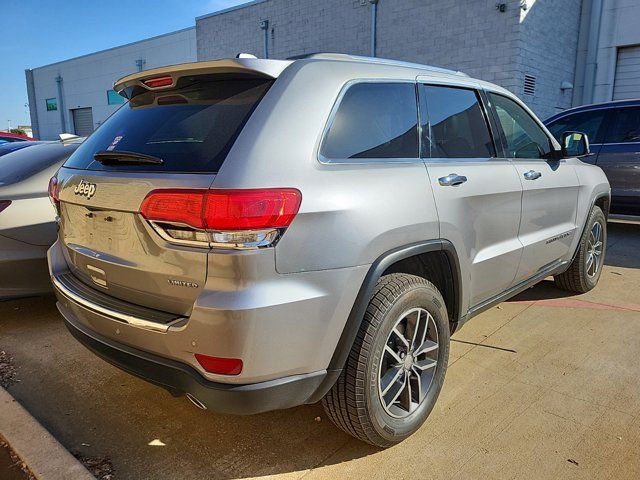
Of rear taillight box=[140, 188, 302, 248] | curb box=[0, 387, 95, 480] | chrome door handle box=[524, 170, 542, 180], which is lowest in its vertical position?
curb box=[0, 387, 95, 480]

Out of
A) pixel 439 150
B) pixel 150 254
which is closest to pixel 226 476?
pixel 150 254

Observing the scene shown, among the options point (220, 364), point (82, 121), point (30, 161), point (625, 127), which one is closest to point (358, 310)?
point (220, 364)

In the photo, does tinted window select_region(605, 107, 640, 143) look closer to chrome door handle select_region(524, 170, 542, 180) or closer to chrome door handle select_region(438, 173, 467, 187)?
chrome door handle select_region(524, 170, 542, 180)

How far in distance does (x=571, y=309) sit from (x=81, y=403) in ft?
12.5

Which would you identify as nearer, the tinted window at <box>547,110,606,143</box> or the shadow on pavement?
the shadow on pavement

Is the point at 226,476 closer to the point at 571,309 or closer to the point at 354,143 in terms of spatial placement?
the point at 354,143

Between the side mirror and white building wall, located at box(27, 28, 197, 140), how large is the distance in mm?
22245

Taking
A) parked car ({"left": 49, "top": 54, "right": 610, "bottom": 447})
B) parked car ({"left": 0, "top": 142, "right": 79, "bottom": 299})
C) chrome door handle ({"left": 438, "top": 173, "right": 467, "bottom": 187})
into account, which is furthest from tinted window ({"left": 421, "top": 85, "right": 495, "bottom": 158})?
parked car ({"left": 0, "top": 142, "right": 79, "bottom": 299})

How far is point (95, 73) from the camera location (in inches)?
1221

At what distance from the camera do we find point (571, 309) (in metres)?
4.30

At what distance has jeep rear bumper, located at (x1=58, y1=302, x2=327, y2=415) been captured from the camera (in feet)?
6.29

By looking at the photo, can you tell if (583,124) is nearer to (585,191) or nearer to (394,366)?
(585,191)

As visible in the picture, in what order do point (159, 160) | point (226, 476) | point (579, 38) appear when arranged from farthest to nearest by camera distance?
point (579, 38) < point (226, 476) < point (159, 160)

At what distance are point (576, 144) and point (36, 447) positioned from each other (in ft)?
13.9
